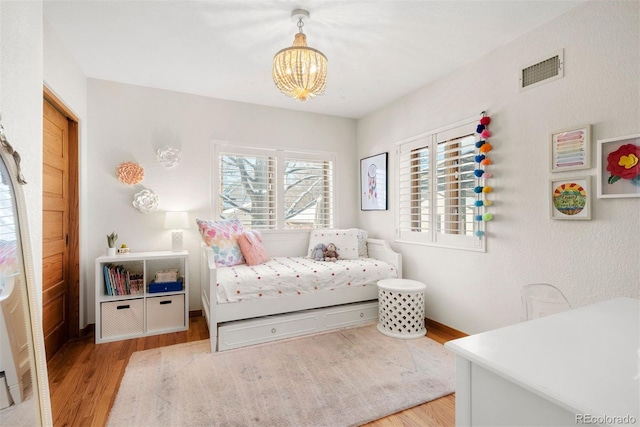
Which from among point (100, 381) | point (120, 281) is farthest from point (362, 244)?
point (100, 381)

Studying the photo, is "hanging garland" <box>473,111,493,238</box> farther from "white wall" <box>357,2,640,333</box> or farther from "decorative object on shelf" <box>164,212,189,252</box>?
"decorative object on shelf" <box>164,212,189,252</box>

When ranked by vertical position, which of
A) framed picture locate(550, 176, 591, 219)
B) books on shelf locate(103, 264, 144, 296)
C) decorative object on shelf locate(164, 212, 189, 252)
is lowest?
books on shelf locate(103, 264, 144, 296)

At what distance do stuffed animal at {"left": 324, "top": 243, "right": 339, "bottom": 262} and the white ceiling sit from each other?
1739mm

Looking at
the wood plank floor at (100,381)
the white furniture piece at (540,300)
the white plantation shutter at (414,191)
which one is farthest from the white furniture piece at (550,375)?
the white plantation shutter at (414,191)

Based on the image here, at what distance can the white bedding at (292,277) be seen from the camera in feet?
8.47

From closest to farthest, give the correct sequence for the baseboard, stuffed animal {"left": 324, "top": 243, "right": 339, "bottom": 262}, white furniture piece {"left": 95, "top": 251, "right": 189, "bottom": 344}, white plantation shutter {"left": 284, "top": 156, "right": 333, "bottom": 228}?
white furniture piece {"left": 95, "top": 251, "right": 189, "bottom": 344}, the baseboard, stuffed animal {"left": 324, "top": 243, "right": 339, "bottom": 262}, white plantation shutter {"left": 284, "top": 156, "right": 333, "bottom": 228}

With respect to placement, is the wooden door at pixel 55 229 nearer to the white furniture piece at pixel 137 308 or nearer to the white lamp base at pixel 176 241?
the white furniture piece at pixel 137 308

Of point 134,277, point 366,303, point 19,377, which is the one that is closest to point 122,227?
point 134,277

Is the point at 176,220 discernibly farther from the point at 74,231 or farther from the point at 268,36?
the point at 268,36

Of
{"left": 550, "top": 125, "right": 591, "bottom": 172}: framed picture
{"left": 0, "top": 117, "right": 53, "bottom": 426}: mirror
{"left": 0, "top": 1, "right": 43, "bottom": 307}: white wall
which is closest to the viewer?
{"left": 0, "top": 117, "right": 53, "bottom": 426}: mirror

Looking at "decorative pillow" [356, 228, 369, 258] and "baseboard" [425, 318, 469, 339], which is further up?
"decorative pillow" [356, 228, 369, 258]

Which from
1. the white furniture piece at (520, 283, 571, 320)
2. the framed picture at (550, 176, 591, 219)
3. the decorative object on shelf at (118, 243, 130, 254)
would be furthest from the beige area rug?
the framed picture at (550, 176, 591, 219)

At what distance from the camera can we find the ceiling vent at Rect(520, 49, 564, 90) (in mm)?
2066

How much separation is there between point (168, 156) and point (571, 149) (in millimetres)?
3398
